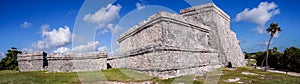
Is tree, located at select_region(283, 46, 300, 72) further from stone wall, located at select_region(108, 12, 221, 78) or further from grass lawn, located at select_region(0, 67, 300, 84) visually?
grass lawn, located at select_region(0, 67, 300, 84)

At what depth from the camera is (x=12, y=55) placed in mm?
27266

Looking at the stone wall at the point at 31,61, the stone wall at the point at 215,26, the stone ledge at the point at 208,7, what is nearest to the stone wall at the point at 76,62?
the stone wall at the point at 31,61

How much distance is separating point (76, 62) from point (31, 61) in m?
5.75

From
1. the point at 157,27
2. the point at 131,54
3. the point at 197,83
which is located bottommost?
the point at 197,83

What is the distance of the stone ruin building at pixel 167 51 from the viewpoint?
47.8ft

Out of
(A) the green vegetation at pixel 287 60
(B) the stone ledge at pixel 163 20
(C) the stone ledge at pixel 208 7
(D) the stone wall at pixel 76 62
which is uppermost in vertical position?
(C) the stone ledge at pixel 208 7

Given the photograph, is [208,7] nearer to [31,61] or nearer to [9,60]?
[31,61]

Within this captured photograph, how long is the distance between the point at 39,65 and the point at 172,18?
15770 mm

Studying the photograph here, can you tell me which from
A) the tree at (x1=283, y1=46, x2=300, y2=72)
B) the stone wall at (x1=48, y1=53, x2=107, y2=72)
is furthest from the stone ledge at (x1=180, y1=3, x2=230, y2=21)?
the tree at (x1=283, y1=46, x2=300, y2=72)

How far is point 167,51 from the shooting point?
46.7 feet

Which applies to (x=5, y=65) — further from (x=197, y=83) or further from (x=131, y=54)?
(x=197, y=83)

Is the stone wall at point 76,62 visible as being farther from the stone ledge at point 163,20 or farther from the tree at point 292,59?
the tree at point 292,59

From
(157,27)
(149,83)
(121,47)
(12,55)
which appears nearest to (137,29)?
(157,27)

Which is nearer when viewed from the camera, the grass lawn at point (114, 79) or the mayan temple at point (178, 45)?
the grass lawn at point (114, 79)
